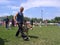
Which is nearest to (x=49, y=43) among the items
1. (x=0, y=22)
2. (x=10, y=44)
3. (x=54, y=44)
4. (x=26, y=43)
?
(x=54, y=44)

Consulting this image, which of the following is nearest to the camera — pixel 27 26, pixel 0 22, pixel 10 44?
pixel 10 44

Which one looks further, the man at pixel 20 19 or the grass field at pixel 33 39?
the man at pixel 20 19

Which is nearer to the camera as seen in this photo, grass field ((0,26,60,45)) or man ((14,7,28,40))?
grass field ((0,26,60,45))

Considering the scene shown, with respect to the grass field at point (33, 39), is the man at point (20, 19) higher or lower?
higher

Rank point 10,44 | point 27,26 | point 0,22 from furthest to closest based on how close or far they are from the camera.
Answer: point 0,22 → point 27,26 → point 10,44

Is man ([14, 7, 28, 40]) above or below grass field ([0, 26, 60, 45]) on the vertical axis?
above

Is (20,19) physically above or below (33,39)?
above

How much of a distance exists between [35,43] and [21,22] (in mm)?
2117

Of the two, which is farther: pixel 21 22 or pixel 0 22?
pixel 0 22

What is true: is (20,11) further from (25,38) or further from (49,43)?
(49,43)

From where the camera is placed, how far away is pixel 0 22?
5247 cm

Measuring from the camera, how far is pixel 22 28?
15.7 meters

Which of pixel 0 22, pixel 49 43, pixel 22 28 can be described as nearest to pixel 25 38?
pixel 22 28

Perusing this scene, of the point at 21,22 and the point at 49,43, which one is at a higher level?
the point at 21,22
